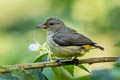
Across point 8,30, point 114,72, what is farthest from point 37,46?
point 8,30

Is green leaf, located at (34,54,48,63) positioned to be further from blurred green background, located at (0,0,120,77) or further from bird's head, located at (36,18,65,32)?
blurred green background, located at (0,0,120,77)

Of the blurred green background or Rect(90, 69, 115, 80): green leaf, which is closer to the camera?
Rect(90, 69, 115, 80): green leaf

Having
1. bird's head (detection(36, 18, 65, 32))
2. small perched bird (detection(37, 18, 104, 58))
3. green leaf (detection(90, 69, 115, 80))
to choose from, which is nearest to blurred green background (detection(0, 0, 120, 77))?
bird's head (detection(36, 18, 65, 32))

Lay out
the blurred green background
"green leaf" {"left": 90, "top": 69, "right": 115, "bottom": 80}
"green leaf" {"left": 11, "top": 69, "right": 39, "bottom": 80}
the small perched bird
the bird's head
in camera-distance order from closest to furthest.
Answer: "green leaf" {"left": 90, "top": 69, "right": 115, "bottom": 80}, "green leaf" {"left": 11, "top": 69, "right": 39, "bottom": 80}, the small perched bird, the bird's head, the blurred green background

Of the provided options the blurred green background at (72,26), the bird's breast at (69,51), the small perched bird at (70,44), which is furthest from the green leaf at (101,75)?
the blurred green background at (72,26)

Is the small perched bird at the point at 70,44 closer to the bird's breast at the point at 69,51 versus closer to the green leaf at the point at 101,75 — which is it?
the bird's breast at the point at 69,51

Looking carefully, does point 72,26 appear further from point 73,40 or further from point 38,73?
point 38,73

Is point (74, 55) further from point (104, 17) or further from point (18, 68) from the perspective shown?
point (104, 17)

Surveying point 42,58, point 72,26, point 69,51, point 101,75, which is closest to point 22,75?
point 42,58
